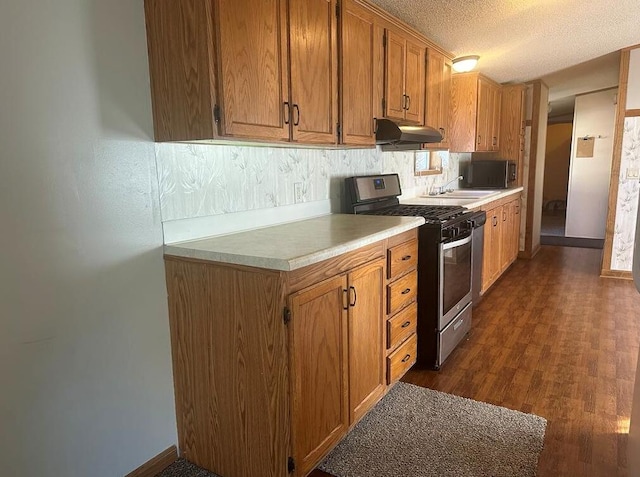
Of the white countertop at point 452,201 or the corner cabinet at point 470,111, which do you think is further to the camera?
the corner cabinet at point 470,111

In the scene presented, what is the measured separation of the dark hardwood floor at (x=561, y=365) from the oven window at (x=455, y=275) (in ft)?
1.24

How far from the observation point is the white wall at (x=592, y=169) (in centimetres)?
626

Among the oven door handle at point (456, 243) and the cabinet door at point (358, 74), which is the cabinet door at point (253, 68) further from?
the oven door handle at point (456, 243)

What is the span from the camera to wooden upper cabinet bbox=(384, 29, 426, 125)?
2.70 metres

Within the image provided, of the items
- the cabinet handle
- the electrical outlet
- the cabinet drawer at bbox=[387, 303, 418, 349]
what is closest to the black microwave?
the cabinet drawer at bbox=[387, 303, 418, 349]

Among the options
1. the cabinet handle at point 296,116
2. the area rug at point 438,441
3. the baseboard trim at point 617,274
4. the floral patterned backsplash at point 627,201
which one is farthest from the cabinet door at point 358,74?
the baseboard trim at point 617,274

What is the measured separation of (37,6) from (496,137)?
4.90m

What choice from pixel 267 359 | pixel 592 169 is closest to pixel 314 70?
pixel 267 359

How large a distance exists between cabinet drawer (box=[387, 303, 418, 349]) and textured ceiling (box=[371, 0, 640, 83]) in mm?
1800

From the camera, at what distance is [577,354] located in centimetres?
284

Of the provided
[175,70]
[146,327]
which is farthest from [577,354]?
[175,70]

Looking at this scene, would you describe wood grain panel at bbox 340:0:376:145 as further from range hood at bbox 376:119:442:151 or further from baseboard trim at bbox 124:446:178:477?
baseboard trim at bbox 124:446:178:477

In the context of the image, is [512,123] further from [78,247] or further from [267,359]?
[78,247]

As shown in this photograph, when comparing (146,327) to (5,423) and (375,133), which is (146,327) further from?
(375,133)
